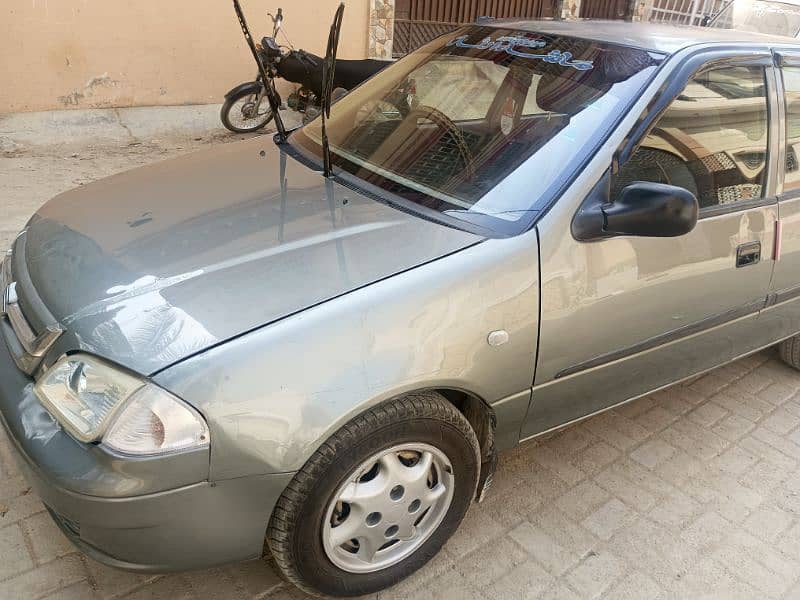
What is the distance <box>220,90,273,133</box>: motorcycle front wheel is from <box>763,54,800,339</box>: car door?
4974 millimetres

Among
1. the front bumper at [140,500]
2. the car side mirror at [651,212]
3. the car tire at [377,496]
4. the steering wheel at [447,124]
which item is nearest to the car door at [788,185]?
the car side mirror at [651,212]

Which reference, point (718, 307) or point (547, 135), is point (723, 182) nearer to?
point (718, 307)

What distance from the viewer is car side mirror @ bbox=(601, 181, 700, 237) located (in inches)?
84.9

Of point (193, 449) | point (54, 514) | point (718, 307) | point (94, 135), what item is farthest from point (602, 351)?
point (94, 135)

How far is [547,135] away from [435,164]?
1.37ft

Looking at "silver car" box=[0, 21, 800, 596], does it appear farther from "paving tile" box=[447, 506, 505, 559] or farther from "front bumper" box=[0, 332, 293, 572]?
"paving tile" box=[447, 506, 505, 559]

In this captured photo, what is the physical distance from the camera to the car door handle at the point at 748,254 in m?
2.72

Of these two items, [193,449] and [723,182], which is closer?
[193,449]

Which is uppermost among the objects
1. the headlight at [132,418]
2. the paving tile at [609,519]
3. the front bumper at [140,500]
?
the headlight at [132,418]

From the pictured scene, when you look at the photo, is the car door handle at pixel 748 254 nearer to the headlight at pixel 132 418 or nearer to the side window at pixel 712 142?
the side window at pixel 712 142

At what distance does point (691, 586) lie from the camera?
2.40 meters

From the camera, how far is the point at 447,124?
287cm

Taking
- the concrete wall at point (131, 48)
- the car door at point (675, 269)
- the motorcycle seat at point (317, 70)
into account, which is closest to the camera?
the car door at point (675, 269)

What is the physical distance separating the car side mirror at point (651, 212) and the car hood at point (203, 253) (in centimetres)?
46
